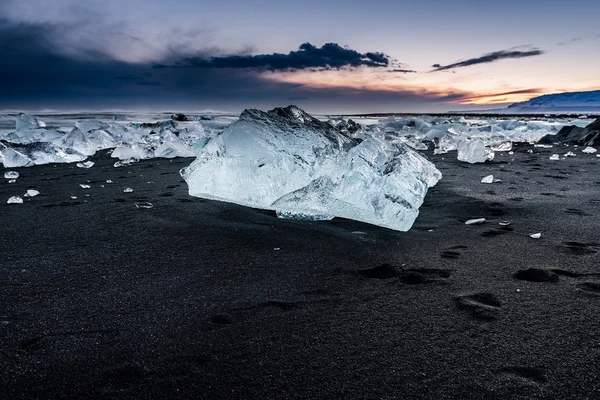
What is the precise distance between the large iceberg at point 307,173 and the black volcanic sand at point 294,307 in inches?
6.1

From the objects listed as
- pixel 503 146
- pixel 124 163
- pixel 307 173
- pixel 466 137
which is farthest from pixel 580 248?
pixel 503 146

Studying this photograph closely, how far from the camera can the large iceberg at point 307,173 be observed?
260 cm

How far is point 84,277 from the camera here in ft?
5.83

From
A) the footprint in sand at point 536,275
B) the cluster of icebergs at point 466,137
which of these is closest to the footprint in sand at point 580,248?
the footprint in sand at point 536,275

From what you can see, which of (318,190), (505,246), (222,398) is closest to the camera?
(222,398)

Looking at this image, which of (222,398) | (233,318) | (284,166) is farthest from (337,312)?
(284,166)

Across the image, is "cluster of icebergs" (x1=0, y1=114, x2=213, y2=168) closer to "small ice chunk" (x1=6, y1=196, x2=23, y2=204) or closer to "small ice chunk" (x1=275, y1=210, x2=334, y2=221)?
"small ice chunk" (x1=6, y1=196, x2=23, y2=204)

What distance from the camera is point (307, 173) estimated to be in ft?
9.63

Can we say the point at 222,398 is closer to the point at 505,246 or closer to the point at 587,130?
the point at 505,246

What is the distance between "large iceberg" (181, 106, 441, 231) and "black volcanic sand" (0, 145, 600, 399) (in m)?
0.15

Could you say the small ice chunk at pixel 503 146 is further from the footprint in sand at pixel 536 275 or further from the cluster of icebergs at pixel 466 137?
the footprint in sand at pixel 536 275

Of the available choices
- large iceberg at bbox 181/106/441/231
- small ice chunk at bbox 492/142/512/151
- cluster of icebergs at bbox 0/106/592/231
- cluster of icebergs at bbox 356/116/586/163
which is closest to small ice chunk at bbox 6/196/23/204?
cluster of icebergs at bbox 0/106/592/231

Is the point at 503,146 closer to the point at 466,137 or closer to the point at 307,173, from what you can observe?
the point at 466,137

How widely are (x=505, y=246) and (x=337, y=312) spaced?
1290 mm
